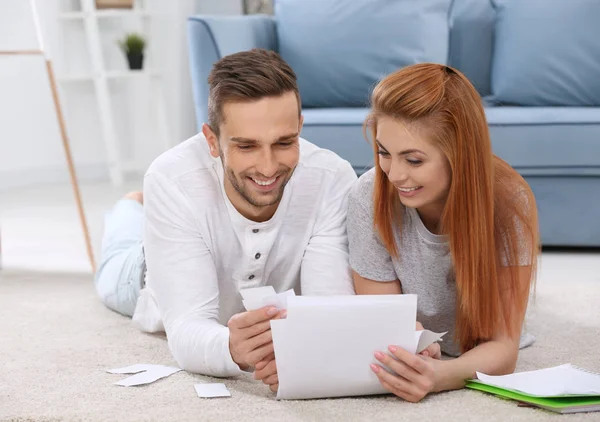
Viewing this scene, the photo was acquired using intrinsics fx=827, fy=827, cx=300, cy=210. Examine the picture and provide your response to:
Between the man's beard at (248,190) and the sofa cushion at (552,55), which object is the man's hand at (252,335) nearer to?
the man's beard at (248,190)

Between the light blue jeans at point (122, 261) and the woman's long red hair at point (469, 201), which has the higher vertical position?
the woman's long red hair at point (469, 201)

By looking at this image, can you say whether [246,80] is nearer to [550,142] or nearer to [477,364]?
[477,364]

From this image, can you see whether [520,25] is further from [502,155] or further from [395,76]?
[395,76]

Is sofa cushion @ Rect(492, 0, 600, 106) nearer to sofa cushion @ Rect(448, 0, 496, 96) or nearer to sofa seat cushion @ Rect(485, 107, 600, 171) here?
sofa cushion @ Rect(448, 0, 496, 96)

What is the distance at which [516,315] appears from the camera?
159cm

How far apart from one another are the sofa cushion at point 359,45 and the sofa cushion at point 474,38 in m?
0.17

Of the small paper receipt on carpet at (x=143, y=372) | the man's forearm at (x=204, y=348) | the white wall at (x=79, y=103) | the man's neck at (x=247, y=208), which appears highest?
the man's neck at (x=247, y=208)

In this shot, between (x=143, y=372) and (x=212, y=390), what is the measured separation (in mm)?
215

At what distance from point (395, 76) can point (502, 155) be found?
1257 mm

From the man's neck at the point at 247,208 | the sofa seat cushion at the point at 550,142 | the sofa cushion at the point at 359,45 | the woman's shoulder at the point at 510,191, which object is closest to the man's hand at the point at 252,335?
the man's neck at the point at 247,208

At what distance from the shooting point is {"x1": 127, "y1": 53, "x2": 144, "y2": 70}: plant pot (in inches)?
177

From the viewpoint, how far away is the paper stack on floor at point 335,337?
4.51ft

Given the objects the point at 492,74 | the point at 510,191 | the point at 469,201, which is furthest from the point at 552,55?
the point at 469,201

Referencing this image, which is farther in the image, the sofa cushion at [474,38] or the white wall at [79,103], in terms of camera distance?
the white wall at [79,103]
